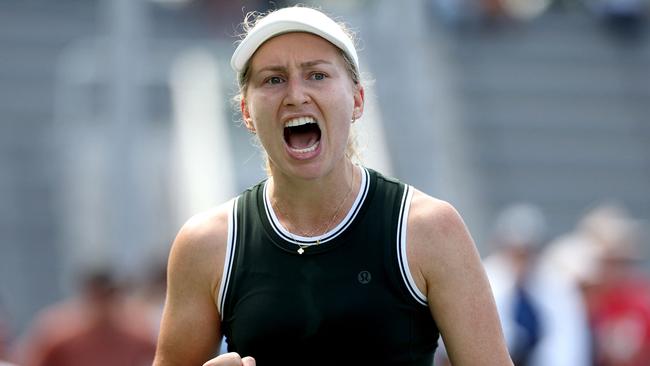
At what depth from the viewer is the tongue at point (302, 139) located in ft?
11.9

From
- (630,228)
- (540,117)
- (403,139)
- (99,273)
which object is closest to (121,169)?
(99,273)

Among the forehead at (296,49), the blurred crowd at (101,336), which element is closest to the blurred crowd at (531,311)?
the blurred crowd at (101,336)

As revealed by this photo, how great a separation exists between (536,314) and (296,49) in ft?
16.6

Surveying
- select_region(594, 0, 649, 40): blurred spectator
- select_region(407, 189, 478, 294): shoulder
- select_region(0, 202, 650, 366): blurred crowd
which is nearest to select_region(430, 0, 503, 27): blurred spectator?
select_region(594, 0, 649, 40): blurred spectator

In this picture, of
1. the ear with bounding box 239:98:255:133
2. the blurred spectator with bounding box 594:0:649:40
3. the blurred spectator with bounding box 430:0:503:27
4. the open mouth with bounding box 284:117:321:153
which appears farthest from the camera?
the blurred spectator with bounding box 594:0:649:40

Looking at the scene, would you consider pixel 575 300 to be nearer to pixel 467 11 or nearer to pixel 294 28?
pixel 294 28

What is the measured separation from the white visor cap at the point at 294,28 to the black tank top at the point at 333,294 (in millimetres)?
412

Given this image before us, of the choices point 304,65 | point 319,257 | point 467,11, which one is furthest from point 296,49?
point 467,11

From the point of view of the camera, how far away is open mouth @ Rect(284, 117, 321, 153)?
11.8 feet

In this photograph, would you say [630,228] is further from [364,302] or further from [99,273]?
[364,302]

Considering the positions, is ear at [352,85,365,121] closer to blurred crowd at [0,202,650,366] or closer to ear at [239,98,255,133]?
ear at [239,98,255,133]

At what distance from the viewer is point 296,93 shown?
353 cm

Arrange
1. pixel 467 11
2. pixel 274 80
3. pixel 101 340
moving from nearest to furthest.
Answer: pixel 274 80
pixel 101 340
pixel 467 11

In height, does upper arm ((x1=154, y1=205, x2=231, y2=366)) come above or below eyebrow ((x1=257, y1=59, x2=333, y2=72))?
below
